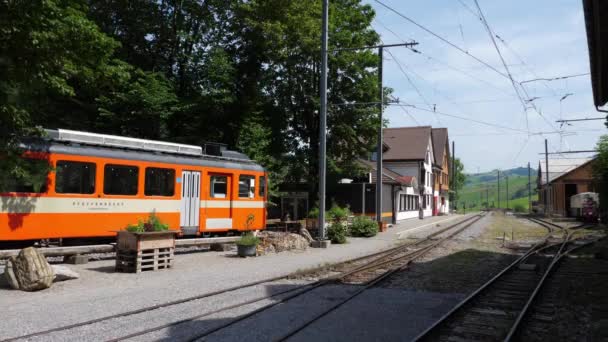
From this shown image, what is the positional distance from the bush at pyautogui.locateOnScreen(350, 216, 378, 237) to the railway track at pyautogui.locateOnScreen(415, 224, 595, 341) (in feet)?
35.5

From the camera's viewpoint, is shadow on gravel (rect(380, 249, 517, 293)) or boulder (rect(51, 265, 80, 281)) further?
shadow on gravel (rect(380, 249, 517, 293))

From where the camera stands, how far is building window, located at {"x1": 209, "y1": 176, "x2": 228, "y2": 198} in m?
16.8

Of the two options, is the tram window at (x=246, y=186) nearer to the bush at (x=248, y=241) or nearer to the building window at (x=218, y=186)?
the building window at (x=218, y=186)

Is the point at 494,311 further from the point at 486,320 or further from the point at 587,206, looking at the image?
the point at 587,206

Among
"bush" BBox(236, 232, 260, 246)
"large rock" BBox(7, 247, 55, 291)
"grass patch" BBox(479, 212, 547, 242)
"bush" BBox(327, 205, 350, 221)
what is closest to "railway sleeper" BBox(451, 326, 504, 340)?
"large rock" BBox(7, 247, 55, 291)

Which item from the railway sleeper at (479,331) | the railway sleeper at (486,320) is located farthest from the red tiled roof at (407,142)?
the railway sleeper at (479,331)

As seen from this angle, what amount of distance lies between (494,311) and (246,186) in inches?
453

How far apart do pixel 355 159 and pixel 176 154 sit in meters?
14.3

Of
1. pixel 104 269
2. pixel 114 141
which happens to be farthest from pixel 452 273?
pixel 114 141

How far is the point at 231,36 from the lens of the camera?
27891 mm

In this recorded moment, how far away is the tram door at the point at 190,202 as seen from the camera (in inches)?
624

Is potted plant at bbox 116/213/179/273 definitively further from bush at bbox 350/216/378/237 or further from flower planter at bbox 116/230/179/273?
bush at bbox 350/216/378/237

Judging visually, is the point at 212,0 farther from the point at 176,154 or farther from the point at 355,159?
the point at 176,154

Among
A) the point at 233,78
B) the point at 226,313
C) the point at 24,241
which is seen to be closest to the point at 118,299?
the point at 226,313
